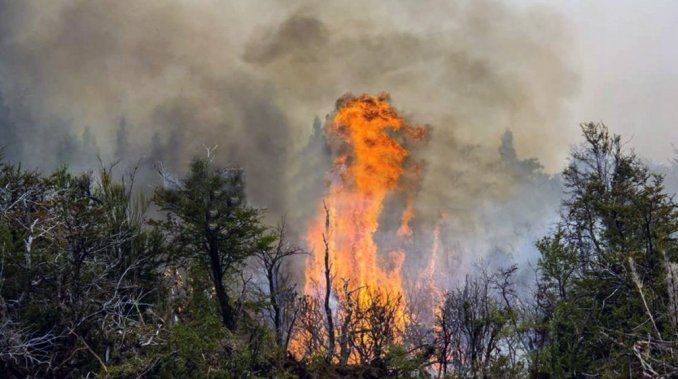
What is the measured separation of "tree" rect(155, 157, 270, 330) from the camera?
77.0ft

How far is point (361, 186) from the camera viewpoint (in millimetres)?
76688

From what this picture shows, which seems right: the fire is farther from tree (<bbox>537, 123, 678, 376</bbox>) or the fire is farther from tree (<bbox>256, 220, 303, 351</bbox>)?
tree (<bbox>537, 123, 678, 376</bbox>)

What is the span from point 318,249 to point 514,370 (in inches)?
2358

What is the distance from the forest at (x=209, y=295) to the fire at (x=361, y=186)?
139 ft

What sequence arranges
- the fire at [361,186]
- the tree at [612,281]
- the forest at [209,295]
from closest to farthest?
the forest at [209,295] → the tree at [612,281] → the fire at [361,186]

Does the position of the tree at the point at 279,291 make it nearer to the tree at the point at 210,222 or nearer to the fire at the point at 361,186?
the tree at the point at 210,222

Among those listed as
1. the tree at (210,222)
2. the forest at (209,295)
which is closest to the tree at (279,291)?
the forest at (209,295)

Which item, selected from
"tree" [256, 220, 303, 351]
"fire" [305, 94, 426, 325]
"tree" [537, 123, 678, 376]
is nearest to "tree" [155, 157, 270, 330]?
"tree" [256, 220, 303, 351]

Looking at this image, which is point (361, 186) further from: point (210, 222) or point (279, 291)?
point (210, 222)

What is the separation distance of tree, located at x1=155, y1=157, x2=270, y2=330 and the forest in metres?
0.06

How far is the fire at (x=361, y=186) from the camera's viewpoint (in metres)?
73.4

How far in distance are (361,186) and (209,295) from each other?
5156 cm

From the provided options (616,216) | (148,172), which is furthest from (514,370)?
(148,172)

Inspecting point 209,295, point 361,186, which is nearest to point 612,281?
point 209,295
